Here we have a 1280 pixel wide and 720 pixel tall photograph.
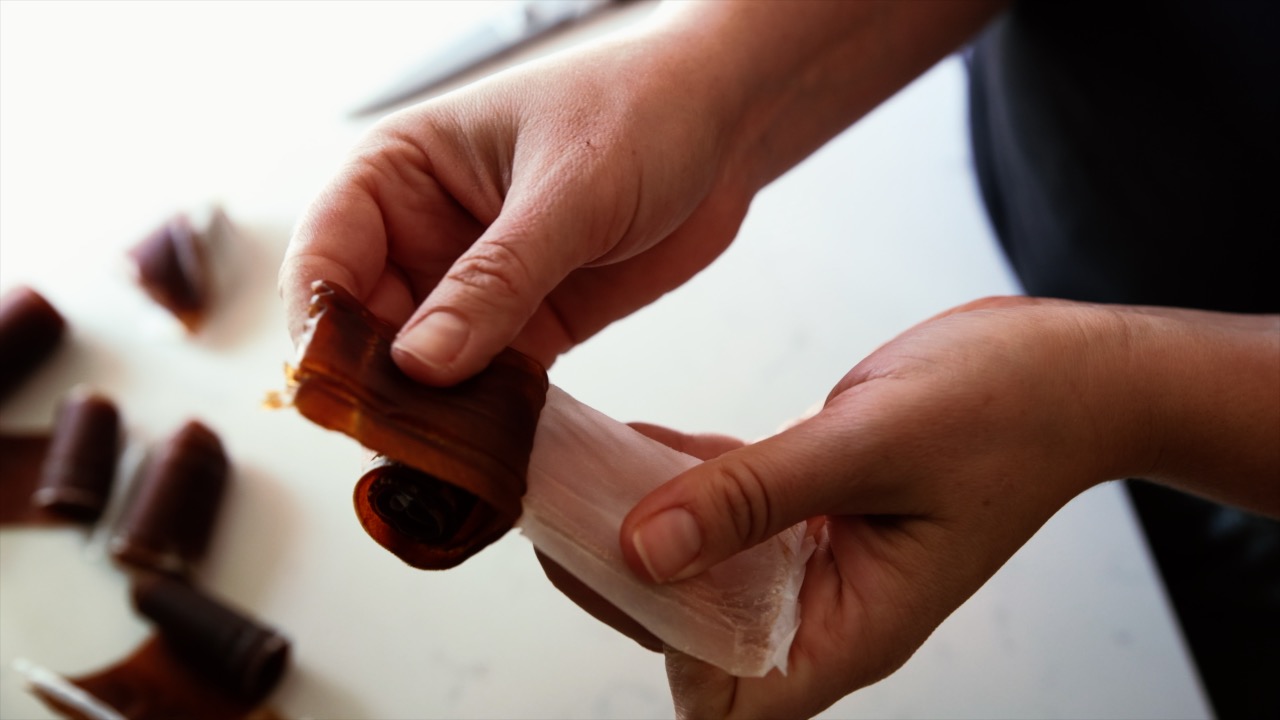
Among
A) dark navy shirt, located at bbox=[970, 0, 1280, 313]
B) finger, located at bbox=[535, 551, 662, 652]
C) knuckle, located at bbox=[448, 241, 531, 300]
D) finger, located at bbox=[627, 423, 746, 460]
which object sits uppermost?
dark navy shirt, located at bbox=[970, 0, 1280, 313]

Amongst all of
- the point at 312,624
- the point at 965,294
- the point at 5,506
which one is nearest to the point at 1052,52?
the point at 965,294

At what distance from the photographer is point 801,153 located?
1.22 m

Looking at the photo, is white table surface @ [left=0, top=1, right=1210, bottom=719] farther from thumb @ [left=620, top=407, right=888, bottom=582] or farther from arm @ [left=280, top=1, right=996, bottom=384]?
thumb @ [left=620, top=407, right=888, bottom=582]

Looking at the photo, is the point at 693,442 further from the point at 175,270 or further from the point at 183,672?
A: the point at 175,270

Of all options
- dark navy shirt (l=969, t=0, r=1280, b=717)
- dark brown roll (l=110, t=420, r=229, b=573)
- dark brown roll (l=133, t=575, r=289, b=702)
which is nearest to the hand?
dark navy shirt (l=969, t=0, r=1280, b=717)

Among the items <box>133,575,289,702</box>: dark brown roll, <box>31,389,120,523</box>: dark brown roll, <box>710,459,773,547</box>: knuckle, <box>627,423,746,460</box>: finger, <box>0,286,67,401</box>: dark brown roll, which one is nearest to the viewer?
<box>710,459,773,547</box>: knuckle

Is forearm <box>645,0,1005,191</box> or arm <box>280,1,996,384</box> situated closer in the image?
arm <box>280,1,996,384</box>

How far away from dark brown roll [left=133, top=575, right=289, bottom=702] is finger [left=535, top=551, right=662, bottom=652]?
0.46 metres

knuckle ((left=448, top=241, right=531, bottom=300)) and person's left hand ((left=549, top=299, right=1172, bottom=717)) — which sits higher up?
knuckle ((left=448, top=241, right=531, bottom=300))

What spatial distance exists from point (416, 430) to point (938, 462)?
436 millimetres

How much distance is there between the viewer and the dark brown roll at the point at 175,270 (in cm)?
139

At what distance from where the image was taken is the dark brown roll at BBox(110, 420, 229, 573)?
45.1 inches

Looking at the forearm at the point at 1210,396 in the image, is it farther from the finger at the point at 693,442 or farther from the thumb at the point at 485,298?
the thumb at the point at 485,298

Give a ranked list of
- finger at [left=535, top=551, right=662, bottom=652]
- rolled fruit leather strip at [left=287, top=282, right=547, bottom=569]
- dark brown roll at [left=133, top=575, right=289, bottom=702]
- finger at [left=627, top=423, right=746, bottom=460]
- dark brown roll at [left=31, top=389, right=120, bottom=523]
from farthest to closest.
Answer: dark brown roll at [left=31, top=389, right=120, bottom=523] → dark brown roll at [left=133, top=575, right=289, bottom=702] → finger at [left=627, top=423, right=746, bottom=460] → finger at [left=535, top=551, right=662, bottom=652] → rolled fruit leather strip at [left=287, top=282, right=547, bottom=569]
